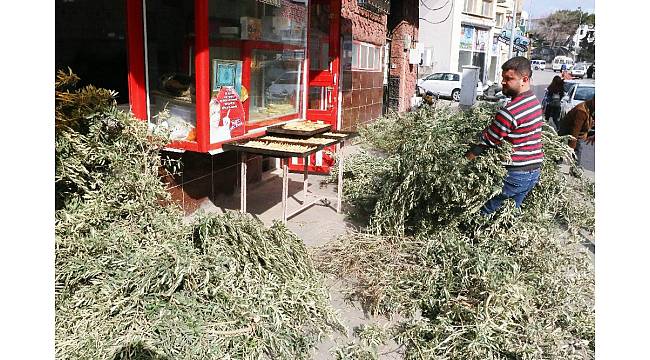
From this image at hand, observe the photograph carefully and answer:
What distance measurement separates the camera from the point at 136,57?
478 cm

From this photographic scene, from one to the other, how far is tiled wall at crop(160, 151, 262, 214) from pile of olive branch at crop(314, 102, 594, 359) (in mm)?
1664

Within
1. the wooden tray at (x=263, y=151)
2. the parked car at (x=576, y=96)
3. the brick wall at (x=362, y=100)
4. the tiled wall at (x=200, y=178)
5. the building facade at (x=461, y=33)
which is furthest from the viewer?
the building facade at (x=461, y=33)

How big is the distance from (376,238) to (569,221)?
1.93 meters

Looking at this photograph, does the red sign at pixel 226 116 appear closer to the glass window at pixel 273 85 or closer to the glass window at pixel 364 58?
the glass window at pixel 273 85

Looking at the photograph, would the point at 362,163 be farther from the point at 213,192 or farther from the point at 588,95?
the point at 588,95

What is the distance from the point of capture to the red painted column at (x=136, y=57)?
4.69 m

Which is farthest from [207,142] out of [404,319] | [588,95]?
[588,95]

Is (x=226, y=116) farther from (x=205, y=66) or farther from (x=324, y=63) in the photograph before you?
(x=324, y=63)

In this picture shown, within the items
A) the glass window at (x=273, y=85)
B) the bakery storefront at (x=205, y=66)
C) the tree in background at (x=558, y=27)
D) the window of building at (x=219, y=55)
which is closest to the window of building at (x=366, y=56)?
the glass window at (x=273, y=85)

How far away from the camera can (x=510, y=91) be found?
425 cm

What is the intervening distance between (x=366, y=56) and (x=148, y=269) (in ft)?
27.8

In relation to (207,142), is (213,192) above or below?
below

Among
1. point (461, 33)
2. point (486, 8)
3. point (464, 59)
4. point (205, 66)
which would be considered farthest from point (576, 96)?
point (486, 8)

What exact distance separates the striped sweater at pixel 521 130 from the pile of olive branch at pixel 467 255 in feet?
0.38
